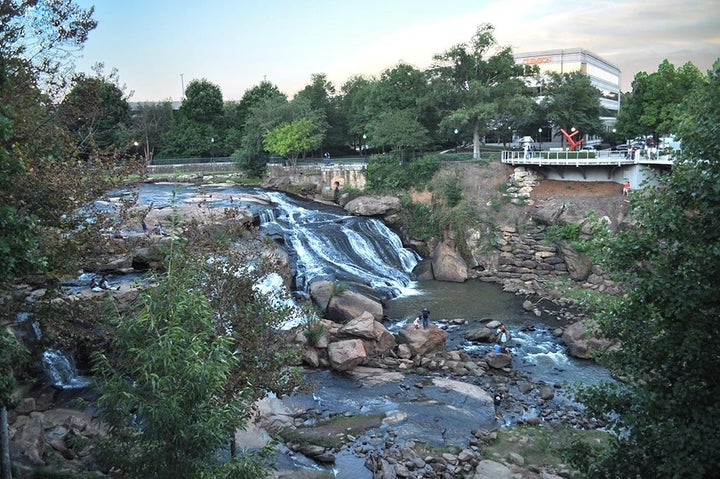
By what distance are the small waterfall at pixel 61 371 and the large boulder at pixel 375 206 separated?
2520cm

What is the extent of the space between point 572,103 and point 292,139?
2579cm

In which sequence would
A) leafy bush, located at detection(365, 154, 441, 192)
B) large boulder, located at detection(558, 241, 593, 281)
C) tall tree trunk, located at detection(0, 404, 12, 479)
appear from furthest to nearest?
leafy bush, located at detection(365, 154, 441, 192)
large boulder, located at detection(558, 241, 593, 281)
tall tree trunk, located at detection(0, 404, 12, 479)

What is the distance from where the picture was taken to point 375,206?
4050cm

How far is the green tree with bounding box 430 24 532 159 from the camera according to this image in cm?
4288

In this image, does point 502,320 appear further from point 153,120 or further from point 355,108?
point 153,120

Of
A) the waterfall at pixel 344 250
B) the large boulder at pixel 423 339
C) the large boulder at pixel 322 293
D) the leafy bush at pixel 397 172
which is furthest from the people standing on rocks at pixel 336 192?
the large boulder at pixel 423 339

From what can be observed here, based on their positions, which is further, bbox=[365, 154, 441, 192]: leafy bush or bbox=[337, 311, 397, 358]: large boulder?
bbox=[365, 154, 441, 192]: leafy bush

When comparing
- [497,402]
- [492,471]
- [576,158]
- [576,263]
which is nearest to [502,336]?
[497,402]

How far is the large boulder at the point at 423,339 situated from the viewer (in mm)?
22469

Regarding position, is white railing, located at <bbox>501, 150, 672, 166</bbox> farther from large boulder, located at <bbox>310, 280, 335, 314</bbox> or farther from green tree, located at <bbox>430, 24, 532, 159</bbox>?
large boulder, located at <bbox>310, 280, 335, 314</bbox>

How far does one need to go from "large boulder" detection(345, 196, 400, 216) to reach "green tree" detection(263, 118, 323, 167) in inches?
428

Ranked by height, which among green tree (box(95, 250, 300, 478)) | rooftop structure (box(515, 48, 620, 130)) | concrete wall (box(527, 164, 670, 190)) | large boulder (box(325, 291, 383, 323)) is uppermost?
rooftop structure (box(515, 48, 620, 130))

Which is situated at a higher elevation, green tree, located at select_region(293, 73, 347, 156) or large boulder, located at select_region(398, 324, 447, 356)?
green tree, located at select_region(293, 73, 347, 156)

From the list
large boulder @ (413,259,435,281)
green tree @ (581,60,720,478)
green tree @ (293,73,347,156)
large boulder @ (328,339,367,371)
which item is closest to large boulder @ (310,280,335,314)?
large boulder @ (328,339,367,371)
